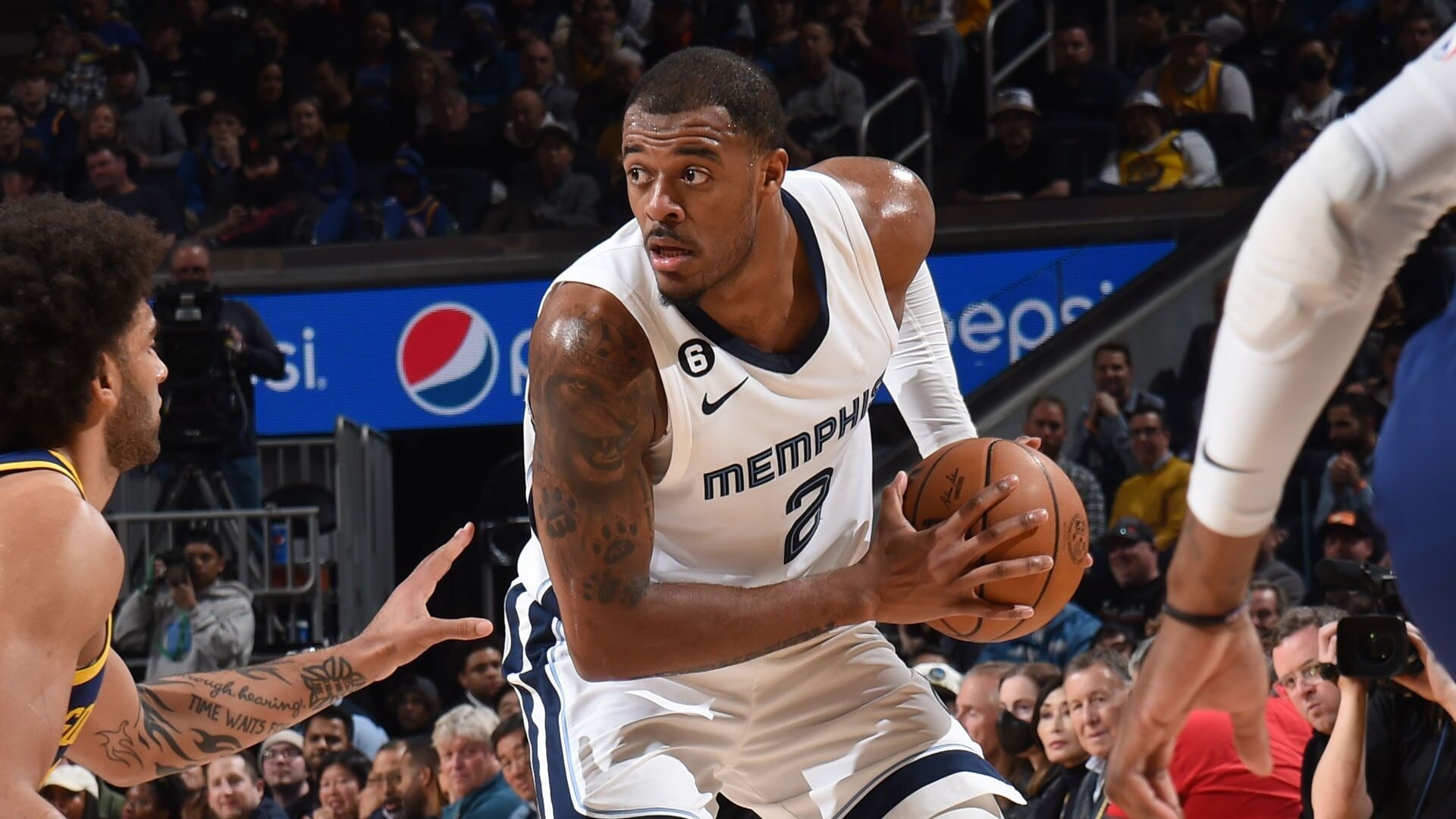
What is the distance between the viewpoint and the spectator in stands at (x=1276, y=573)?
731cm

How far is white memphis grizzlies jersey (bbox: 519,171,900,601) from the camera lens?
3.37 m

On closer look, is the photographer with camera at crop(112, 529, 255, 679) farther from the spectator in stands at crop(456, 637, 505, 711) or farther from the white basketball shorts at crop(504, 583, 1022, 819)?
the white basketball shorts at crop(504, 583, 1022, 819)

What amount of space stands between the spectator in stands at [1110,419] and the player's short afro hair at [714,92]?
5.60m

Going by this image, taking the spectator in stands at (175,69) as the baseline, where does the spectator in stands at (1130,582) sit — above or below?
below

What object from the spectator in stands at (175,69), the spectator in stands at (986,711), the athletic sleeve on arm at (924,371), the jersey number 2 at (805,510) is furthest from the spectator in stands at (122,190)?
the jersey number 2 at (805,510)

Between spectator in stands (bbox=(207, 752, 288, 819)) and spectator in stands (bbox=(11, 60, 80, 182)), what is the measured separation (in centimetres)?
647

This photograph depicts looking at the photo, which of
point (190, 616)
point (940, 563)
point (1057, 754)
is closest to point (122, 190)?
point (190, 616)

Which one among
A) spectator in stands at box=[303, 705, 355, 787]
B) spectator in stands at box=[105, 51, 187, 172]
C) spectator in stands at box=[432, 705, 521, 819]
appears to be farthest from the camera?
spectator in stands at box=[105, 51, 187, 172]

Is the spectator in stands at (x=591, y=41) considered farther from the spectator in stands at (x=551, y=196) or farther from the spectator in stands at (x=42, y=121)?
the spectator in stands at (x=42, y=121)

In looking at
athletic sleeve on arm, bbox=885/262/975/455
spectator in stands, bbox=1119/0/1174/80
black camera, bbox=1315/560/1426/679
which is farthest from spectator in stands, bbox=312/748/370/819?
spectator in stands, bbox=1119/0/1174/80

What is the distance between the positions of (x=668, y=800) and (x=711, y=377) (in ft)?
2.60

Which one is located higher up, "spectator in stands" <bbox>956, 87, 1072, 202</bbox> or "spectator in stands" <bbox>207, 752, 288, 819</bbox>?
"spectator in stands" <bbox>956, 87, 1072, 202</bbox>

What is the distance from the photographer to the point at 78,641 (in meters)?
2.68

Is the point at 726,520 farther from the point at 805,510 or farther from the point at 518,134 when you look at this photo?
the point at 518,134
